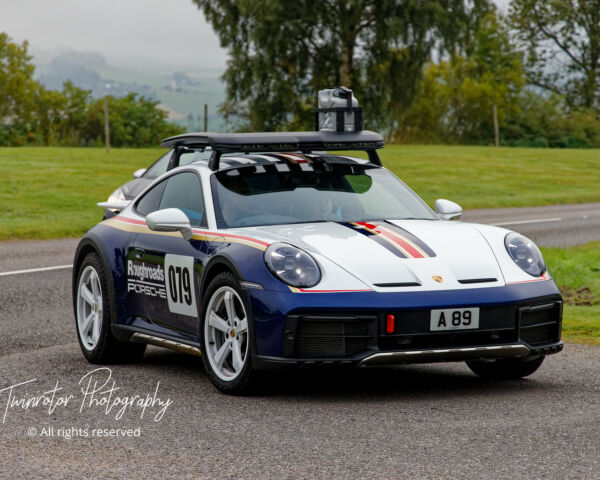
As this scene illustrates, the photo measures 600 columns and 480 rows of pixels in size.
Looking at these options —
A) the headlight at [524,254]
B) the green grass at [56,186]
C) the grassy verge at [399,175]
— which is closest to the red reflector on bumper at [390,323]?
the headlight at [524,254]

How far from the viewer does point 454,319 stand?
5770 mm

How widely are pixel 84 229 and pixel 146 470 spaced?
52.5 ft

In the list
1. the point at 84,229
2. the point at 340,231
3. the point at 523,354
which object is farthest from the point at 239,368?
the point at 84,229

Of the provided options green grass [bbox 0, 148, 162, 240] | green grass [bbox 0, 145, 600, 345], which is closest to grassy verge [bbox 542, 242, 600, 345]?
green grass [bbox 0, 145, 600, 345]

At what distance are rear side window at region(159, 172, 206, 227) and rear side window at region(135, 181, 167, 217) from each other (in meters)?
0.06

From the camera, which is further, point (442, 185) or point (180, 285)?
point (442, 185)

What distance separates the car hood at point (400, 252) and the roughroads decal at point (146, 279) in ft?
2.89

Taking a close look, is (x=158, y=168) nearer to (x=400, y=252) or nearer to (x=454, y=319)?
(x=400, y=252)

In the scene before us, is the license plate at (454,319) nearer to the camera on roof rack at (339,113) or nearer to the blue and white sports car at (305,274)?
the blue and white sports car at (305,274)

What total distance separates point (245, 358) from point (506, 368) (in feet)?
5.68

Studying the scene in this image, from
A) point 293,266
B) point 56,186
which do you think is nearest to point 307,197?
point 293,266

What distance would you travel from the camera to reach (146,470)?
443cm

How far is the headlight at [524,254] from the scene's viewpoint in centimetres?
624

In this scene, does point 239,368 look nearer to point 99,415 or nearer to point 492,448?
point 99,415
